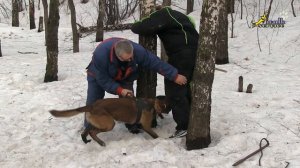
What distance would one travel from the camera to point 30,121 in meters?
5.89

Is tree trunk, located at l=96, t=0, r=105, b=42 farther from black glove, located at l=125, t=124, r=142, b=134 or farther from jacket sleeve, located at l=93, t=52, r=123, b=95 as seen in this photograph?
jacket sleeve, located at l=93, t=52, r=123, b=95

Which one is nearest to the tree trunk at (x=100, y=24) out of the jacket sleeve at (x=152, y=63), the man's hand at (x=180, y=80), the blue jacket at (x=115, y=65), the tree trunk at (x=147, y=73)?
the tree trunk at (x=147, y=73)

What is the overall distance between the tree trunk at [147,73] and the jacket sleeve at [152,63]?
283mm

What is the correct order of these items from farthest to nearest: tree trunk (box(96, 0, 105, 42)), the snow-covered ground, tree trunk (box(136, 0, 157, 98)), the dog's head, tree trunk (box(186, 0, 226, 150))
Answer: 1. tree trunk (box(96, 0, 105, 42))
2. tree trunk (box(136, 0, 157, 98))
3. the dog's head
4. the snow-covered ground
5. tree trunk (box(186, 0, 226, 150))

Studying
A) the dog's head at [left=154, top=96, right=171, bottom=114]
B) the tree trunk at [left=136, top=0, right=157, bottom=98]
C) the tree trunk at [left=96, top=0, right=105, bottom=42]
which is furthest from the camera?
the tree trunk at [left=96, top=0, right=105, bottom=42]

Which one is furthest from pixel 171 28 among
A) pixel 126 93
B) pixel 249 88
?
pixel 249 88

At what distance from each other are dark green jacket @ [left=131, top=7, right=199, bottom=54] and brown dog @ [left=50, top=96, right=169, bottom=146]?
2.62 feet

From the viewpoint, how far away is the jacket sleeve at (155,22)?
4824 millimetres

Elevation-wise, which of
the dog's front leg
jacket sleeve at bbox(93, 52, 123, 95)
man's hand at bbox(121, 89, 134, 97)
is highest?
jacket sleeve at bbox(93, 52, 123, 95)

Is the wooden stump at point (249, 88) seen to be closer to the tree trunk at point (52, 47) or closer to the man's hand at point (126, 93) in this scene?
the man's hand at point (126, 93)

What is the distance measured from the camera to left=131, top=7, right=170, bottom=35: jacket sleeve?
4.82 m

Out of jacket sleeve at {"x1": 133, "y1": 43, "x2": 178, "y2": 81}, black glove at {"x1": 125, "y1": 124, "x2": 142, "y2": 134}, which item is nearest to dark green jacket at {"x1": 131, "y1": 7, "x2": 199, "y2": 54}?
jacket sleeve at {"x1": 133, "y1": 43, "x2": 178, "y2": 81}

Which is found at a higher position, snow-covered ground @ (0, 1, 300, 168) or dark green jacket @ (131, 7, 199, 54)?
dark green jacket @ (131, 7, 199, 54)

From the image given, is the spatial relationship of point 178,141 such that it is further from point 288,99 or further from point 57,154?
point 288,99
